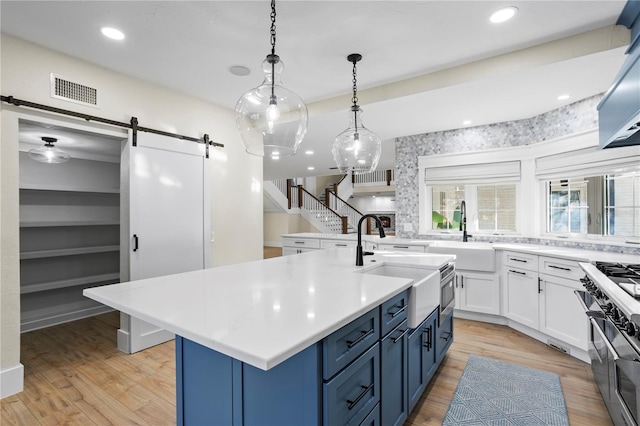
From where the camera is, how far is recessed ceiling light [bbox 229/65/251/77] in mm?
3115

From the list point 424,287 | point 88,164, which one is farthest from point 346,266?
point 88,164

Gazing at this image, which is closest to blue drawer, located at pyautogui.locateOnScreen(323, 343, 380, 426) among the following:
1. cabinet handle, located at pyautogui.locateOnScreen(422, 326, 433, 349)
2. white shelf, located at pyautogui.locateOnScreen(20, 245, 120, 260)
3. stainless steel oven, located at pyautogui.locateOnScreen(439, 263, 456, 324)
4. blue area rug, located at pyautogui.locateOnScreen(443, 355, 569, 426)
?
cabinet handle, located at pyautogui.locateOnScreen(422, 326, 433, 349)

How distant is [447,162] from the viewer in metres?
4.79

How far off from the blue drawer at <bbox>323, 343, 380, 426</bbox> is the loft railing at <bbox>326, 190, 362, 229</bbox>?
9812mm

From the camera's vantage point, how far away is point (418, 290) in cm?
200

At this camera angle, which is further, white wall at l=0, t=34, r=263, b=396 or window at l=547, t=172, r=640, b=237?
window at l=547, t=172, r=640, b=237

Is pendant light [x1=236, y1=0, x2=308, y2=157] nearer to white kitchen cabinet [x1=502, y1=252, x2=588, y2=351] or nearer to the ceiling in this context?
the ceiling

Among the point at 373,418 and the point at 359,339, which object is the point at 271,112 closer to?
the point at 359,339

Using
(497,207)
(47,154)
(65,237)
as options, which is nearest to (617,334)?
(497,207)

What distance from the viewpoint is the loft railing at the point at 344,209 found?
459 inches

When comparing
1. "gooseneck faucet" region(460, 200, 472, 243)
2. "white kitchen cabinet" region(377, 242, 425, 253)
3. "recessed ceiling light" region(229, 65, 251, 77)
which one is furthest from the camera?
"gooseneck faucet" region(460, 200, 472, 243)

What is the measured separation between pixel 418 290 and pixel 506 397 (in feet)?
3.98

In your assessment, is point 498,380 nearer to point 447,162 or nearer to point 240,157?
point 447,162

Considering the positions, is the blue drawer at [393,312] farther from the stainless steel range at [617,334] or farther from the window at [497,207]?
the window at [497,207]
